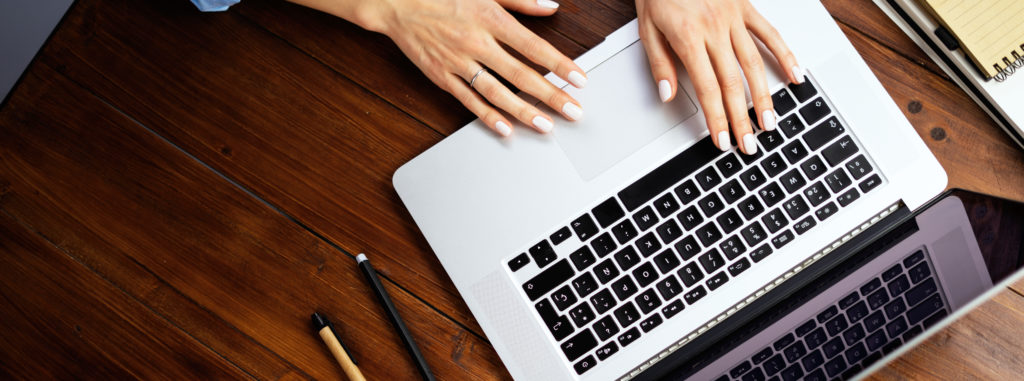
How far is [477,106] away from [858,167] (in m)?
0.42

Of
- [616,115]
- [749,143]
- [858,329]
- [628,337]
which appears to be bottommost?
[858,329]

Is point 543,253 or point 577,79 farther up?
point 577,79

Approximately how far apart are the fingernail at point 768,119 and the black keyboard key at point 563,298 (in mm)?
274

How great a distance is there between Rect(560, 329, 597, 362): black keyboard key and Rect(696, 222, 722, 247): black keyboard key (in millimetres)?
155

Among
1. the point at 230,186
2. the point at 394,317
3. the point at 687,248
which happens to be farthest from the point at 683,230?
the point at 230,186

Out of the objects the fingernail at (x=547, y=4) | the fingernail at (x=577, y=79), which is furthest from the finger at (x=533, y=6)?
the fingernail at (x=577, y=79)

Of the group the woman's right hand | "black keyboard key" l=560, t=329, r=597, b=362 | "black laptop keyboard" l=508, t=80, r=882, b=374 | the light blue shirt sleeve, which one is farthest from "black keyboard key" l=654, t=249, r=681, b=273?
the light blue shirt sleeve

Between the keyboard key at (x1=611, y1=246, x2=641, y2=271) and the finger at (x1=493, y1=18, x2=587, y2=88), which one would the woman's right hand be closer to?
the finger at (x1=493, y1=18, x2=587, y2=88)

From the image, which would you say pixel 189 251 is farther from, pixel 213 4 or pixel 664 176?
pixel 664 176

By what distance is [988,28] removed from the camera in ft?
2.26

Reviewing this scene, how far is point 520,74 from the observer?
724mm

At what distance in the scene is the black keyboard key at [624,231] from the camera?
2.23ft

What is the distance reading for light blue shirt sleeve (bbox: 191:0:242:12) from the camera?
73 centimetres

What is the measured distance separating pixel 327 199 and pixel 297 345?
6.7 inches
